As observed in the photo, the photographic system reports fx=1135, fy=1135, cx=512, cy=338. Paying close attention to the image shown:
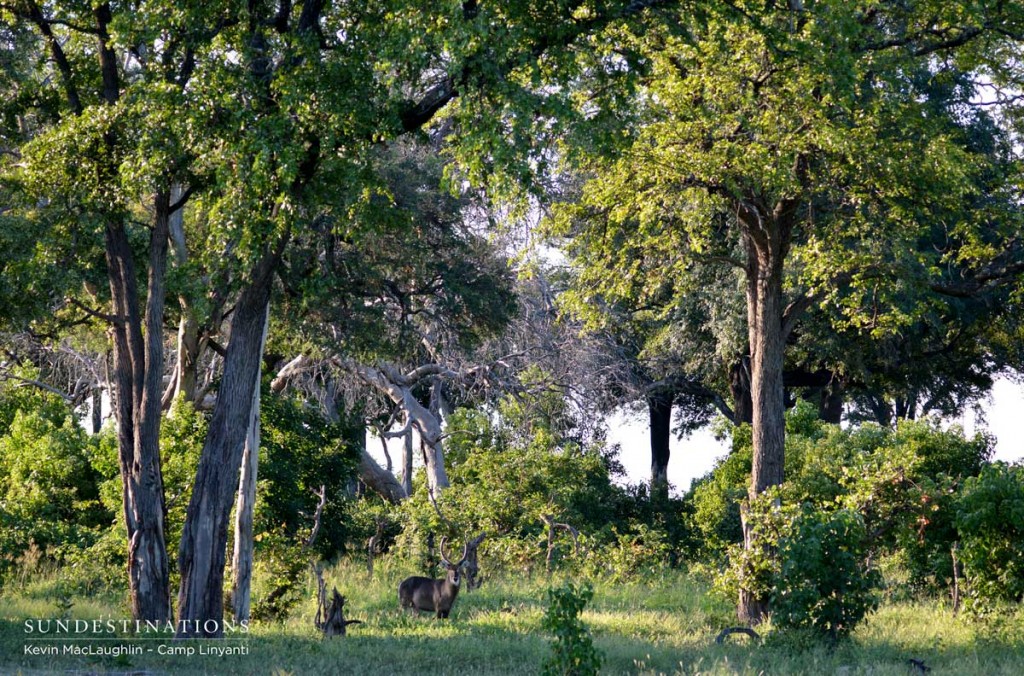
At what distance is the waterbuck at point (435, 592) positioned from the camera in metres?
15.1

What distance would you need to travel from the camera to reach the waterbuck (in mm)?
15078

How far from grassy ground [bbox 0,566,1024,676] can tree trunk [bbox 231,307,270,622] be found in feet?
2.05

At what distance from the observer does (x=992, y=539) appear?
46.5ft

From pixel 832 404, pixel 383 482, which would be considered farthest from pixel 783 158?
pixel 832 404

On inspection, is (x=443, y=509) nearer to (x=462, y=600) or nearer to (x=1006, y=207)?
(x=462, y=600)

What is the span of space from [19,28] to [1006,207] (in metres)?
14.1

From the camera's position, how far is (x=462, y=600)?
57.1ft

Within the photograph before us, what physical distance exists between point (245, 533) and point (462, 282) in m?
5.96

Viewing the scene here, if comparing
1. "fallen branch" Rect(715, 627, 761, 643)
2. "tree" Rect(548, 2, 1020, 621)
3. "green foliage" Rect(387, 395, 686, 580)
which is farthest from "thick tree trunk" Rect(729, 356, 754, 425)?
"fallen branch" Rect(715, 627, 761, 643)

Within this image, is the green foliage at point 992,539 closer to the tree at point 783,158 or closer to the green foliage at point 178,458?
the tree at point 783,158

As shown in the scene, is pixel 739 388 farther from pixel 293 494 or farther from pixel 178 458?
pixel 178 458

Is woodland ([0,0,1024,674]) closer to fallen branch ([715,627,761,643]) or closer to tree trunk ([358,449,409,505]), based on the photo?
fallen branch ([715,627,761,643])

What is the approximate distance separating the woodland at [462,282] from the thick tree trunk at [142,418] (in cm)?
4

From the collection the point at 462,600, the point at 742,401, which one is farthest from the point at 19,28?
the point at 742,401
